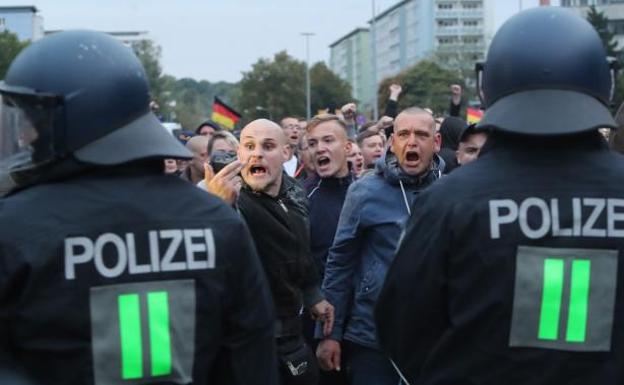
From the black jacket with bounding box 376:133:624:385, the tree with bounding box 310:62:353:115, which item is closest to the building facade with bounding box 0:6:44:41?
the tree with bounding box 310:62:353:115

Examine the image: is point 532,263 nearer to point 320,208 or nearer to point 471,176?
point 471,176

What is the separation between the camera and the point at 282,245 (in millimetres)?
5781

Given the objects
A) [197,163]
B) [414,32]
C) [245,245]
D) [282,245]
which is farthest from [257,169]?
[414,32]

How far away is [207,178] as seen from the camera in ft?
18.0

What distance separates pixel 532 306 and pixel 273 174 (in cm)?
304

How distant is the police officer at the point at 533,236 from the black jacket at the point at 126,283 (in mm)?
608

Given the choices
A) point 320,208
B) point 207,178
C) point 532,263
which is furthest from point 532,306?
point 320,208

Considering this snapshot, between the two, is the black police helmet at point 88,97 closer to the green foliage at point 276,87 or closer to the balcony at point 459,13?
the green foliage at point 276,87

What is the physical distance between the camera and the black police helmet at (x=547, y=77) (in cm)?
320

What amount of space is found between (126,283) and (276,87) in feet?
298

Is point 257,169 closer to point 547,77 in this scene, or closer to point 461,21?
point 547,77

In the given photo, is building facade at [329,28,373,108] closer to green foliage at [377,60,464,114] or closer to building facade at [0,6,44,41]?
building facade at [0,6,44,41]

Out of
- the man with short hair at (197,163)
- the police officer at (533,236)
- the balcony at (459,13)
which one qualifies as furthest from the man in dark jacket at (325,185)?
the balcony at (459,13)

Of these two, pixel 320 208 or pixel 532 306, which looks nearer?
pixel 532 306
